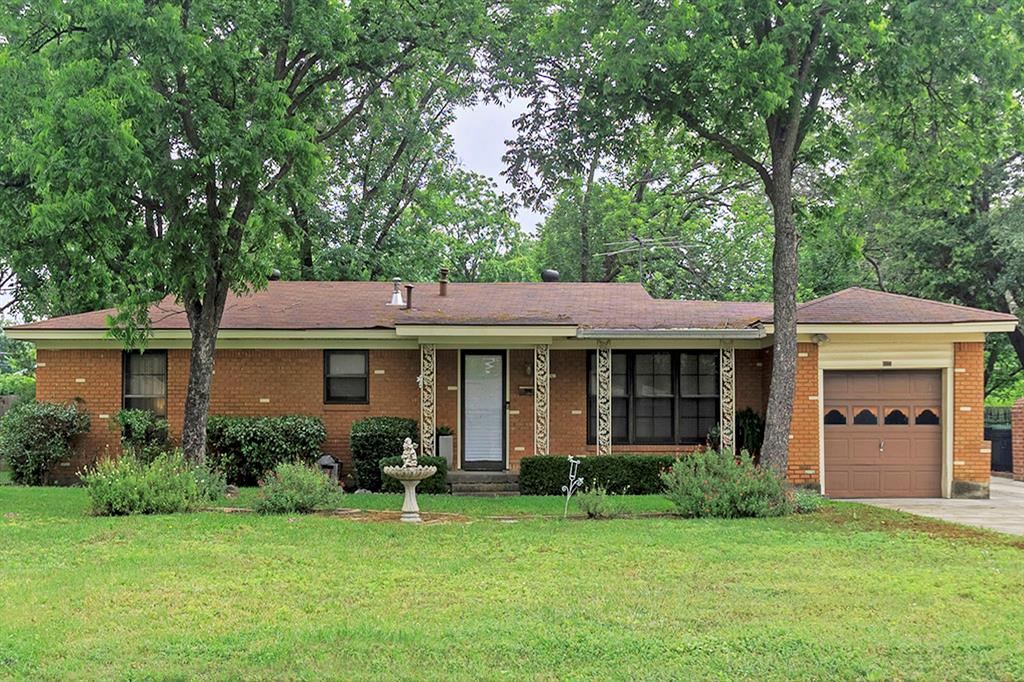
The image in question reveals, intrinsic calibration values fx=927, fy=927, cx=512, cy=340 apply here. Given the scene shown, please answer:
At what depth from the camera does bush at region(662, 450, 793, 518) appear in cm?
1298

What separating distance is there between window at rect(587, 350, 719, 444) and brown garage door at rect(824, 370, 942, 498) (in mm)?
2356

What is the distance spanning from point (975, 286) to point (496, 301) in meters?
15.9

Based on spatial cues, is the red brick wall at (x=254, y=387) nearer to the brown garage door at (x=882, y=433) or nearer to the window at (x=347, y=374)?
the window at (x=347, y=374)

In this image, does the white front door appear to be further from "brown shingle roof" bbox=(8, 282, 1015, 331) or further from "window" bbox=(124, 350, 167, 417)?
"window" bbox=(124, 350, 167, 417)

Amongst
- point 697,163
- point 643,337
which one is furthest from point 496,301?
point 697,163

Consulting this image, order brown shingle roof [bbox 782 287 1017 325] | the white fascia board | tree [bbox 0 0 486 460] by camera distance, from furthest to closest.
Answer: brown shingle roof [bbox 782 287 1017 325]
the white fascia board
tree [bbox 0 0 486 460]

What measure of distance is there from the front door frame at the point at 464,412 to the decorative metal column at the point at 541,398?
795 mm

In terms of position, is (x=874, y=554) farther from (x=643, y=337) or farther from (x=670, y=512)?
(x=643, y=337)

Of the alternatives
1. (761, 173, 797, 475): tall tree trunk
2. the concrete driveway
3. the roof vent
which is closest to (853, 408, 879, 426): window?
the concrete driveway

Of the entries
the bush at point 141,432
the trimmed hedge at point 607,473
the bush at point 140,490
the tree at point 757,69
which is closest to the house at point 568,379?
the bush at point 141,432

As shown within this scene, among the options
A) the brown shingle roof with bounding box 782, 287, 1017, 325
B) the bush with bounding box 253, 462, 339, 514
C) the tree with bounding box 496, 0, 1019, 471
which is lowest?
the bush with bounding box 253, 462, 339, 514

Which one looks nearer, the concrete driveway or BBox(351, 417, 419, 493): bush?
the concrete driveway

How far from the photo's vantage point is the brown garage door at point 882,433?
56.9ft

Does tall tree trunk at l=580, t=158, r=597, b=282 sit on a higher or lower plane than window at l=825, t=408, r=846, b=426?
higher
